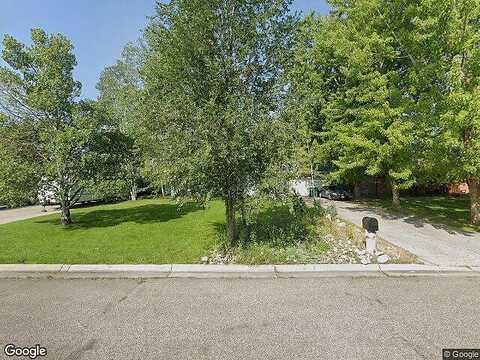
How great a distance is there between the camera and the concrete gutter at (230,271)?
21.0 ft

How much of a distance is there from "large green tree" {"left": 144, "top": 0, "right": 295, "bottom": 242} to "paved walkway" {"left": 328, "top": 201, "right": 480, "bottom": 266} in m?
4.46

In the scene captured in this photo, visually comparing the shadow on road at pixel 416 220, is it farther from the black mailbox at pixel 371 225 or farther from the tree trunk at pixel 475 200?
the black mailbox at pixel 371 225

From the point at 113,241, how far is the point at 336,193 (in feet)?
60.8

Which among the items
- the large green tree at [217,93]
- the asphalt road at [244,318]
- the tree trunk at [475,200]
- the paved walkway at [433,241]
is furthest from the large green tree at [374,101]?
the asphalt road at [244,318]

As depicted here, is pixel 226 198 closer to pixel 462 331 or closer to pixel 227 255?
pixel 227 255

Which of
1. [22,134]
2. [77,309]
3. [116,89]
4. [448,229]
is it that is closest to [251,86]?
[77,309]

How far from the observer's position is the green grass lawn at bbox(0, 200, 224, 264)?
24.8 feet

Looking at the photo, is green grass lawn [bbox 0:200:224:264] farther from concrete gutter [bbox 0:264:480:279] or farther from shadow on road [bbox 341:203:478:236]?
shadow on road [bbox 341:203:478:236]

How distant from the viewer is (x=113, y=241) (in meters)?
9.46

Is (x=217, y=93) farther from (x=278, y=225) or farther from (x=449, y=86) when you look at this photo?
(x=449, y=86)

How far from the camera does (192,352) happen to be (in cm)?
354

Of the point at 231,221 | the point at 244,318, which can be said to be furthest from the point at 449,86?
the point at 244,318

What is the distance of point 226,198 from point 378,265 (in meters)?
3.91

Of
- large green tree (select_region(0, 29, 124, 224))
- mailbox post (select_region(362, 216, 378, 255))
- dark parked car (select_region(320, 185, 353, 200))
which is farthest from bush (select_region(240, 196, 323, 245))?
dark parked car (select_region(320, 185, 353, 200))
